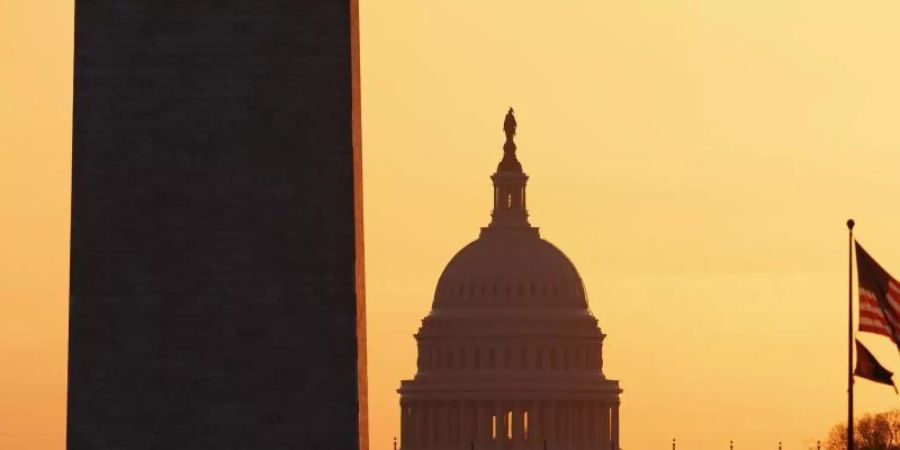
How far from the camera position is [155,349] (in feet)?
342

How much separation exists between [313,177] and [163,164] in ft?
12.0

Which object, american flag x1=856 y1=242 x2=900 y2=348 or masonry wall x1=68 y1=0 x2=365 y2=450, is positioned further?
american flag x1=856 y1=242 x2=900 y2=348

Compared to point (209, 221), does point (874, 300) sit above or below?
below

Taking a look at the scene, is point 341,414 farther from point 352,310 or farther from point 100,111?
point 100,111

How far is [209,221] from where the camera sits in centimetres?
10419

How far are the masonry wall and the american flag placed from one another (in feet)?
44.0

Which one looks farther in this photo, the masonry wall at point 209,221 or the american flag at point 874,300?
the american flag at point 874,300

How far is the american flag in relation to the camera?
108 meters

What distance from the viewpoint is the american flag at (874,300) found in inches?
4259

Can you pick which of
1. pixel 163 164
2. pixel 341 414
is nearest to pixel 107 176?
pixel 163 164

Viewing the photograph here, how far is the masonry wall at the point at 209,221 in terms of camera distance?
103 metres

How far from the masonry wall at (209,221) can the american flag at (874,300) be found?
44.0 feet

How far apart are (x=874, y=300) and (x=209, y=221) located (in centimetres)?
1700

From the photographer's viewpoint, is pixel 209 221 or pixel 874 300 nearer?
pixel 209 221
